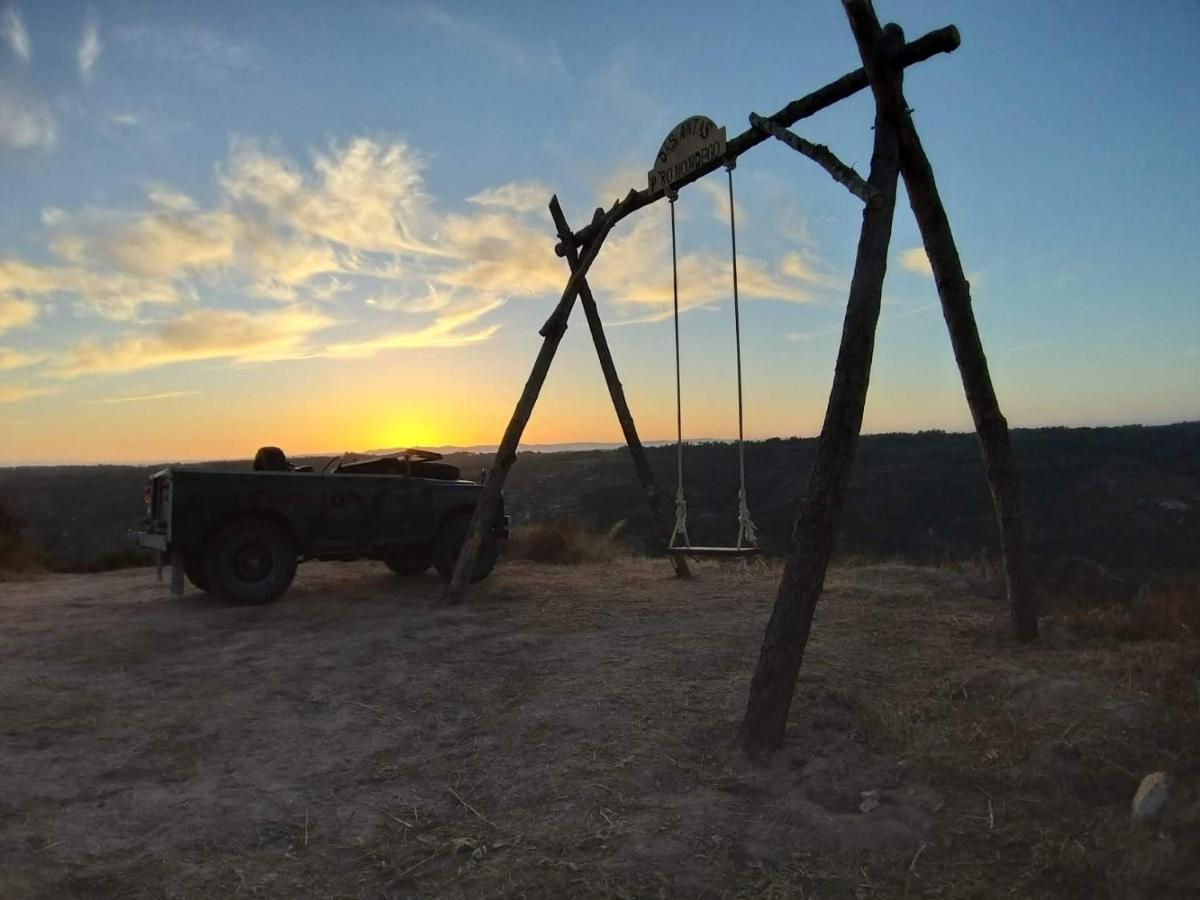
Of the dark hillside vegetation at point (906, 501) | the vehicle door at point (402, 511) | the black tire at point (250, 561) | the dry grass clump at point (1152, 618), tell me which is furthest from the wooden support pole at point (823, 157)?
the dark hillside vegetation at point (906, 501)

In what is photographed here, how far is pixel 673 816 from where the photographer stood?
13.0 feet

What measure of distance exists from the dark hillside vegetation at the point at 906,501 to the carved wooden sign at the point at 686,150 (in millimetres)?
12171

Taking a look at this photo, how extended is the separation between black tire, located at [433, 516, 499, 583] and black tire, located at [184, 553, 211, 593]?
2.65 m

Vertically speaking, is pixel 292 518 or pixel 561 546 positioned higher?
pixel 292 518

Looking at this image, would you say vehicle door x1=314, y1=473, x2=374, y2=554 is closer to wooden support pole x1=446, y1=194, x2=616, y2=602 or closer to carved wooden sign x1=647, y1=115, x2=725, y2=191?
wooden support pole x1=446, y1=194, x2=616, y2=602

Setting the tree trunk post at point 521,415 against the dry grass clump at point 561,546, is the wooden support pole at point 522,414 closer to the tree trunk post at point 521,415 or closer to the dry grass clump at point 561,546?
the tree trunk post at point 521,415

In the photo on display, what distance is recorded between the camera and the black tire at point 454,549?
10570 millimetres

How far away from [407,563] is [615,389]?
3.79m

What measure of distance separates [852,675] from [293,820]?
144 inches

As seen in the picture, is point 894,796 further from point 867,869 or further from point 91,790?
point 91,790

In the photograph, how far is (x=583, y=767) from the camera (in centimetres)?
455

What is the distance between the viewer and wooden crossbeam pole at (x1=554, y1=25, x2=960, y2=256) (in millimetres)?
5266

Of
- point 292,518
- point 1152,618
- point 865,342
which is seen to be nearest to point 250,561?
point 292,518

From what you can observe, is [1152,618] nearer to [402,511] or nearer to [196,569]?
[402,511]
